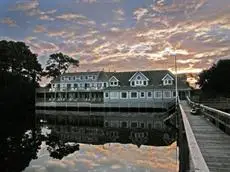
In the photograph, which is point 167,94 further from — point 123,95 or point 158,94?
point 123,95

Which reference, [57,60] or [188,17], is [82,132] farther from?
[57,60]

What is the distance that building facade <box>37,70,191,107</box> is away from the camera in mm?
53500

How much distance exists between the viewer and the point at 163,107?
155ft

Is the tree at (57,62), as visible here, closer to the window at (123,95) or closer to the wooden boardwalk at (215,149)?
the window at (123,95)

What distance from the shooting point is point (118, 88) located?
5669 centimetres

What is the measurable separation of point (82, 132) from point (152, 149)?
12225 mm

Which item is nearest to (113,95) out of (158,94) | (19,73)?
(158,94)

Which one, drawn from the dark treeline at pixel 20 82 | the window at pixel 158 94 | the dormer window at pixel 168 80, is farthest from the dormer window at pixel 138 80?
the dark treeline at pixel 20 82

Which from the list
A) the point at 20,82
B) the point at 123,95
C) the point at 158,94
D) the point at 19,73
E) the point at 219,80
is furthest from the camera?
the point at 19,73

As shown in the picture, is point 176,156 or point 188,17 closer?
point 176,156

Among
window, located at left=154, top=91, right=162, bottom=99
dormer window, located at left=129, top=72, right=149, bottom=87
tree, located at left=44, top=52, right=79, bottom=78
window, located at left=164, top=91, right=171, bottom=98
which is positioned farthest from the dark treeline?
window, located at left=164, top=91, right=171, bottom=98

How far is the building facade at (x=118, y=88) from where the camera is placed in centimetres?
5350

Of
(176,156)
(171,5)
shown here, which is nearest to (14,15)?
(171,5)

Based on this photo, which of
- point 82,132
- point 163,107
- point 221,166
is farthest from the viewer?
point 163,107
